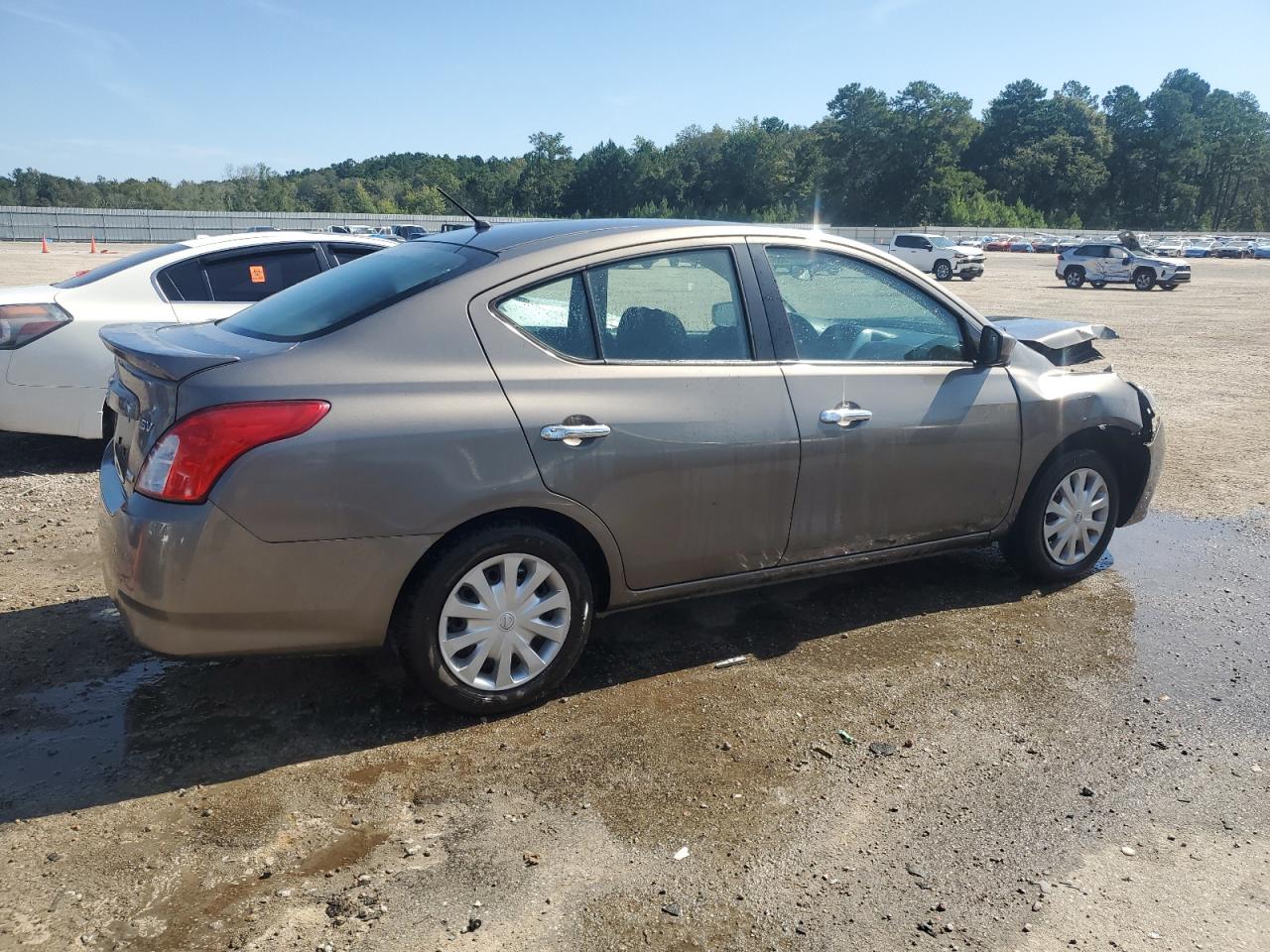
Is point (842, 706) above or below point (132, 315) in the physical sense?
below

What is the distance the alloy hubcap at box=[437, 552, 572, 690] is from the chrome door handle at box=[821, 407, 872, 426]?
1308 mm

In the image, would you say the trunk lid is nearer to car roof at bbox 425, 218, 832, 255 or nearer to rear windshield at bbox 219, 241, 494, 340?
rear windshield at bbox 219, 241, 494, 340

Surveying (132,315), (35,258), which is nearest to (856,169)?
(35,258)

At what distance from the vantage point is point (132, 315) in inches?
267

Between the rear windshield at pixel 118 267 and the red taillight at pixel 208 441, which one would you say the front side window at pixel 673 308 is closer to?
the red taillight at pixel 208 441

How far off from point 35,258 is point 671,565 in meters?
44.2

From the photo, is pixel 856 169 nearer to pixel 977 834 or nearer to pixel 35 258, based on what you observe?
pixel 35 258

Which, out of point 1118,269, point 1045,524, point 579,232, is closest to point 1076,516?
point 1045,524

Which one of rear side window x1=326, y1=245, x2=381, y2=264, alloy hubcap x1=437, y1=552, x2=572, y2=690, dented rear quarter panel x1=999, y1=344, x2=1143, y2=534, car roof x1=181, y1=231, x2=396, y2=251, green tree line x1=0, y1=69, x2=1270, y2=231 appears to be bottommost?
alloy hubcap x1=437, y1=552, x2=572, y2=690

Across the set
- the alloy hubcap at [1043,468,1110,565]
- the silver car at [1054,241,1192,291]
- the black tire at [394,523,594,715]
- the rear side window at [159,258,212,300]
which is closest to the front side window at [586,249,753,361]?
the black tire at [394,523,594,715]

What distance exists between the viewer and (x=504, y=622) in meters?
3.59

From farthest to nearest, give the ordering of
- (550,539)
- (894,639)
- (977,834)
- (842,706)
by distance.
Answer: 1. (894,639)
2. (842,706)
3. (550,539)
4. (977,834)

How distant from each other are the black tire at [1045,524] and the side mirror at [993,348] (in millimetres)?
646

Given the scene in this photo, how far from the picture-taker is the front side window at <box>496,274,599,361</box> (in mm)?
3668
